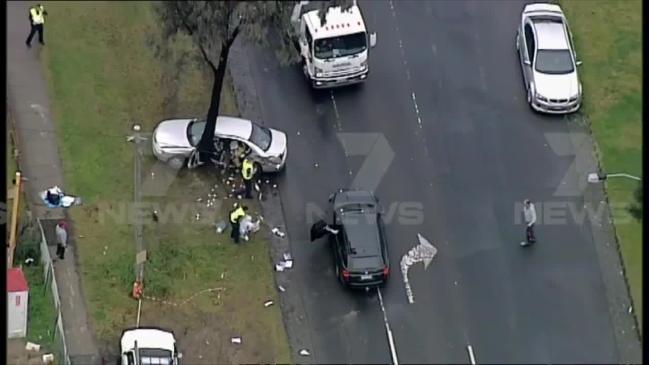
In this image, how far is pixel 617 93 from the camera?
43719 mm

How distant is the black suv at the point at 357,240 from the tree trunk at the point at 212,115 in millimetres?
3866

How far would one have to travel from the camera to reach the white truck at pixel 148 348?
3541cm

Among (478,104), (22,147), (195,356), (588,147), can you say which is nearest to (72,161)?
(22,147)

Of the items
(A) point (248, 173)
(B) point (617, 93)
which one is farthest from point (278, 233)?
(B) point (617, 93)

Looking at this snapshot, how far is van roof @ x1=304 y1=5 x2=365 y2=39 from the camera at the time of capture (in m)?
42.7

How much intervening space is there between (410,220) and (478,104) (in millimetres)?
4794

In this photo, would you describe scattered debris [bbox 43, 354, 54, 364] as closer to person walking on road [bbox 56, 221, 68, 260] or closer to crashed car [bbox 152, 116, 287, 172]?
person walking on road [bbox 56, 221, 68, 260]

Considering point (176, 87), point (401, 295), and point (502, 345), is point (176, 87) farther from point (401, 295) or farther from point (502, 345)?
point (502, 345)

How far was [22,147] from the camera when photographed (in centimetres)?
4116

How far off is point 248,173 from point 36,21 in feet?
26.1

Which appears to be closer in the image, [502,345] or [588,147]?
[502,345]

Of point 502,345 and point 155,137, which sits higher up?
point 155,137

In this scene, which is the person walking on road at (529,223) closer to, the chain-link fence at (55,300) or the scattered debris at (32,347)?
the chain-link fence at (55,300)

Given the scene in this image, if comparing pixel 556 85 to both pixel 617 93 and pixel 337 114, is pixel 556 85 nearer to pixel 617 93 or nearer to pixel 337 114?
pixel 617 93
